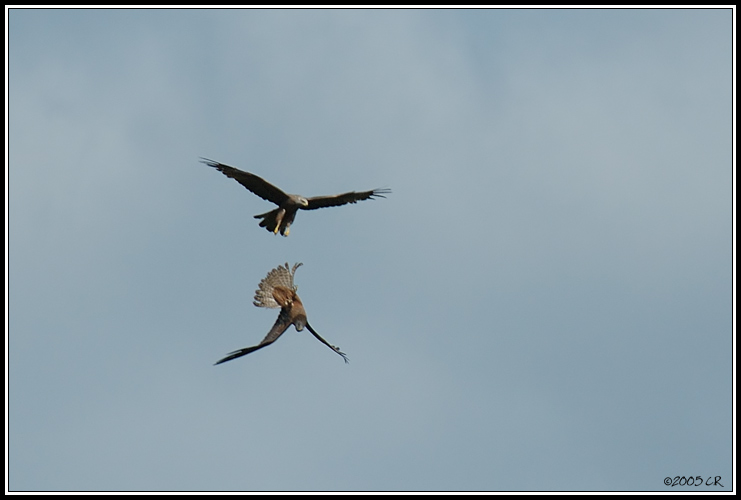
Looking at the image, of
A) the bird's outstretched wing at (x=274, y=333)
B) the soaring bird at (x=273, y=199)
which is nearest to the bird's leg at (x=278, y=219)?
the soaring bird at (x=273, y=199)

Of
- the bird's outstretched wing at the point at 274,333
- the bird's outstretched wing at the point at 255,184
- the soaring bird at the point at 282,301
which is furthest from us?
the bird's outstretched wing at the point at 255,184

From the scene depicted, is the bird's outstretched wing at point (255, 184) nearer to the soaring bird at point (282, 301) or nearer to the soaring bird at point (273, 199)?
the soaring bird at point (273, 199)

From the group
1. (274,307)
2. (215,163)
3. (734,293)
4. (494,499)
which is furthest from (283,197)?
(734,293)

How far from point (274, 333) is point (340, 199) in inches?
196

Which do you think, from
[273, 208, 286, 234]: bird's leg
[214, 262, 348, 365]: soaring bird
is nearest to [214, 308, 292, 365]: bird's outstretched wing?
[214, 262, 348, 365]: soaring bird

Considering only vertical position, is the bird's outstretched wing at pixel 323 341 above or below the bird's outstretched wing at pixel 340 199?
below

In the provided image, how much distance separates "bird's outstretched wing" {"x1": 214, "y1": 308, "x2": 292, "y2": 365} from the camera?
13.2 metres

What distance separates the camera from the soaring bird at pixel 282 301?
1475 centimetres

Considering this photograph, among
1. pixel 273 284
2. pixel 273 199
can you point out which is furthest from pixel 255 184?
pixel 273 284

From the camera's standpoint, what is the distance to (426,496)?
16.7 meters

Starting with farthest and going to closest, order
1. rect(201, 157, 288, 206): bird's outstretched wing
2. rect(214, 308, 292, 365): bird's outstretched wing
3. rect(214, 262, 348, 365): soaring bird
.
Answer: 1. rect(201, 157, 288, 206): bird's outstretched wing
2. rect(214, 262, 348, 365): soaring bird
3. rect(214, 308, 292, 365): bird's outstretched wing

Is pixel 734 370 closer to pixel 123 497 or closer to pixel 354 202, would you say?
pixel 354 202

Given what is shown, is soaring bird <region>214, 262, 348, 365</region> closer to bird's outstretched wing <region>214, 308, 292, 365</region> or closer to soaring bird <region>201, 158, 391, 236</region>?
bird's outstretched wing <region>214, 308, 292, 365</region>

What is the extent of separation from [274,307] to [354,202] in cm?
414
